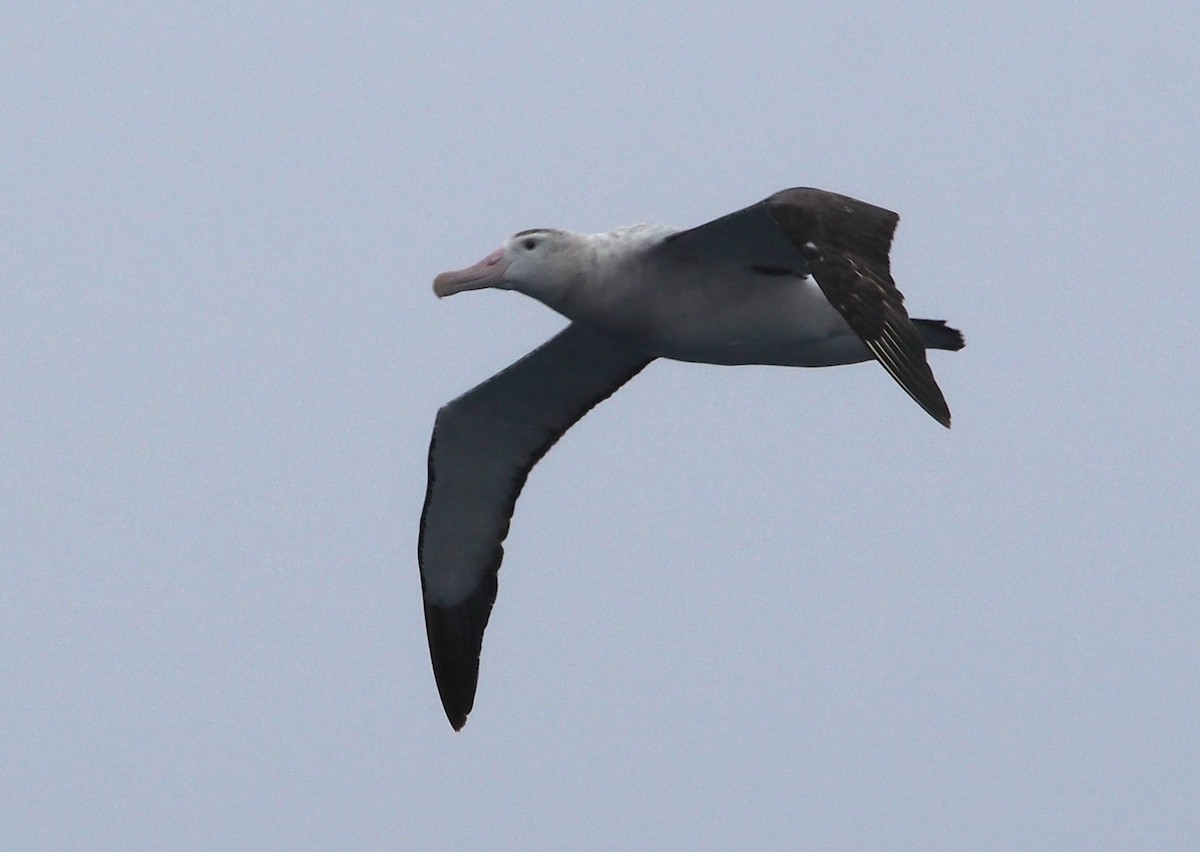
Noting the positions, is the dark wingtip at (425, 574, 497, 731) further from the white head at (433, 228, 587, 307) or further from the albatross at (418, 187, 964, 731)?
the white head at (433, 228, 587, 307)

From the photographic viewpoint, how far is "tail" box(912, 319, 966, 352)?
39.9 feet

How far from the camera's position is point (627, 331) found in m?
11.4

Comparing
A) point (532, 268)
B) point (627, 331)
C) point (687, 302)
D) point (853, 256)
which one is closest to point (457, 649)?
point (627, 331)

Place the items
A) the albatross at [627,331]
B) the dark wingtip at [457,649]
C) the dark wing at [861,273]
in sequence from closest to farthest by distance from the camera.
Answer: the dark wing at [861,273], the albatross at [627,331], the dark wingtip at [457,649]

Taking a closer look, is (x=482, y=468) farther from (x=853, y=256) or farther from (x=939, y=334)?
(x=853, y=256)

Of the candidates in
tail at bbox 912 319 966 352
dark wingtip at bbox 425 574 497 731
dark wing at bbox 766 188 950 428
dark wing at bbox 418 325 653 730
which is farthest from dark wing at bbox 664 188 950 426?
dark wingtip at bbox 425 574 497 731

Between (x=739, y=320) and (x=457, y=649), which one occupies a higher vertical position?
(x=739, y=320)

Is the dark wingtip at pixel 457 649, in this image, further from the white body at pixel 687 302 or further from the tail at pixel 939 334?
the tail at pixel 939 334

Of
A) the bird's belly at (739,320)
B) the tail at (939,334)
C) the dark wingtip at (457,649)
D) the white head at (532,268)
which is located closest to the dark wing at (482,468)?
the dark wingtip at (457,649)

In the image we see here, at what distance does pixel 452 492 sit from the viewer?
13344mm

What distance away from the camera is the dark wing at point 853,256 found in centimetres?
970

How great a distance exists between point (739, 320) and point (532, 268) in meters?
1.26

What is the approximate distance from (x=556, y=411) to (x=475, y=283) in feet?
6.15

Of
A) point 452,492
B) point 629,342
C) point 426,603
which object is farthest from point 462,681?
point 629,342
